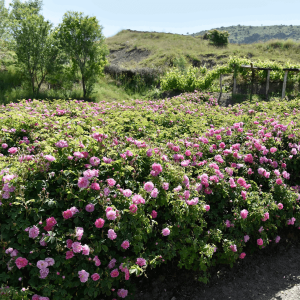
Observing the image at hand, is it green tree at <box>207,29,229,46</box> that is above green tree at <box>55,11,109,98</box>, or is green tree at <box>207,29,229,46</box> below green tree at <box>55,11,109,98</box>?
above

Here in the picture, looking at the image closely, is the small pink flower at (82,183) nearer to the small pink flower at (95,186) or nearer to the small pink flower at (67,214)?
the small pink flower at (95,186)

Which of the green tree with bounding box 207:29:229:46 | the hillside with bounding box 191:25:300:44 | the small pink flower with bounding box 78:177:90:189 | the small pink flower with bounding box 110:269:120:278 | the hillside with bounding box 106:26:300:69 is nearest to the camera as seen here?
the small pink flower with bounding box 110:269:120:278

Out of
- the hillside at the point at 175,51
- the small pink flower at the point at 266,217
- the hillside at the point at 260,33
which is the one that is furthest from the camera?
the hillside at the point at 260,33

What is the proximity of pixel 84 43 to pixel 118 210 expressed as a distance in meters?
11.2

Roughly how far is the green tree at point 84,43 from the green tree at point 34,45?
1.76ft

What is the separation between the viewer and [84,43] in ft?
37.6

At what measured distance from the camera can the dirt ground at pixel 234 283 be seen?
2.57 m

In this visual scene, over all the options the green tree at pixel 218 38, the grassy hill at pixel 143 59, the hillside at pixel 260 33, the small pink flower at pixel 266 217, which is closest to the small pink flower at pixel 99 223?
the small pink flower at pixel 266 217

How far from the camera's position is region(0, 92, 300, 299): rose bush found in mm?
1973

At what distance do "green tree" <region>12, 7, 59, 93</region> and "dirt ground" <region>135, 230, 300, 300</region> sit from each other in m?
11.5

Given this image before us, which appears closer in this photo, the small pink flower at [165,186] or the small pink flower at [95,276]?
the small pink flower at [95,276]

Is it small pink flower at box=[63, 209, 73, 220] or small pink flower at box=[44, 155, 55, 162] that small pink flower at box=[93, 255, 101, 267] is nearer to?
small pink flower at box=[63, 209, 73, 220]

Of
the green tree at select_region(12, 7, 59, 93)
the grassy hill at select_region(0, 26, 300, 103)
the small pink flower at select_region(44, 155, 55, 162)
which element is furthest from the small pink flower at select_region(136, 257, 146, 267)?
the green tree at select_region(12, 7, 59, 93)

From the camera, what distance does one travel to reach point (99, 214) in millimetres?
2219
